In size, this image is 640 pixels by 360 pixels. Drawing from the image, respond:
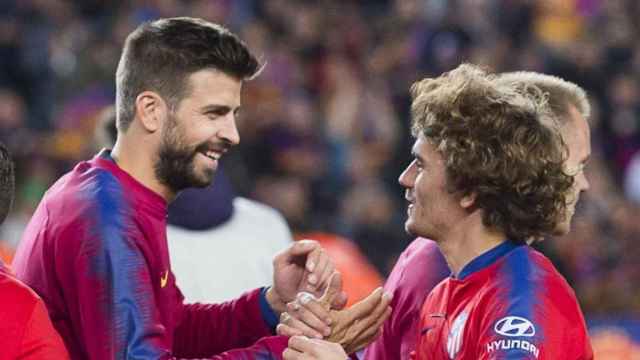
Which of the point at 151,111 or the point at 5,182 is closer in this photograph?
the point at 5,182

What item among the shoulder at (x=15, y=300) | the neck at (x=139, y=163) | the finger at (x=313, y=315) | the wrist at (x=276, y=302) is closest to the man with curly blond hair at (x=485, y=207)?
the finger at (x=313, y=315)

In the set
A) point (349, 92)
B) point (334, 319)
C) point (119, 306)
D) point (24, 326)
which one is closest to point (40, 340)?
point (24, 326)

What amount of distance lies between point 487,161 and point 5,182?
49.9 inches

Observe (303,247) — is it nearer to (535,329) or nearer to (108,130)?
(535,329)

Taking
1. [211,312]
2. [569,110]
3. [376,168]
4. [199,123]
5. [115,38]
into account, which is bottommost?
[211,312]

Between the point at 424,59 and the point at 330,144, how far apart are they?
1300mm

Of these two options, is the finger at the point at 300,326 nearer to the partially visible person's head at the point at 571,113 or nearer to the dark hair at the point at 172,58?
the dark hair at the point at 172,58

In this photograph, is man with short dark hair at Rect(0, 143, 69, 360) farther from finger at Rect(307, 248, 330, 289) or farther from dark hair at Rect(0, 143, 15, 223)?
finger at Rect(307, 248, 330, 289)

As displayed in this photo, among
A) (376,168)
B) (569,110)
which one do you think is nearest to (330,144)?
(376,168)

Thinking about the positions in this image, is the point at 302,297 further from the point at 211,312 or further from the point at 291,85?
the point at 291,85

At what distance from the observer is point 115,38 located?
11.9 meters

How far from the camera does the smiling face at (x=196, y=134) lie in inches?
162

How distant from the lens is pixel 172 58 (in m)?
4.15

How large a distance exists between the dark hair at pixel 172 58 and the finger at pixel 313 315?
0.66m
